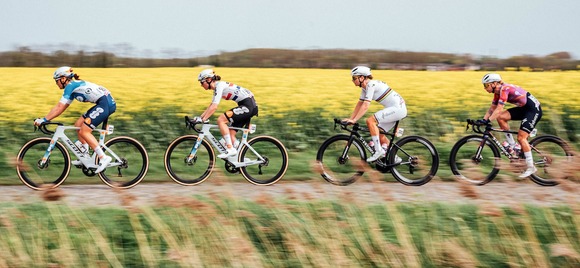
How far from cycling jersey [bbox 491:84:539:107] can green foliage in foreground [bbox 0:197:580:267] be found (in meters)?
3.08

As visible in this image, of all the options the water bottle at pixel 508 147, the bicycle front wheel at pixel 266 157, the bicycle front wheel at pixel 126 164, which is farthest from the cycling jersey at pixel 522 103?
the bicycle front wheel at pixel 126 164

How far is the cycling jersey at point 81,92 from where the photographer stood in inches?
440

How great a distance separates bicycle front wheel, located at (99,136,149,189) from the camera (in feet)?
38.4

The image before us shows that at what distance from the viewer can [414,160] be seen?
38.5ft

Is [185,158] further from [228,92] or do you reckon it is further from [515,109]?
[515,109]

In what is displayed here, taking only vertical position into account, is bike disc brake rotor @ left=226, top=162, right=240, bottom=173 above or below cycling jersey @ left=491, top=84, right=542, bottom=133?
below

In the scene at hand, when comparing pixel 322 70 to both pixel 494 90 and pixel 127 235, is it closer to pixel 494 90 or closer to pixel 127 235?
pixel 494 90

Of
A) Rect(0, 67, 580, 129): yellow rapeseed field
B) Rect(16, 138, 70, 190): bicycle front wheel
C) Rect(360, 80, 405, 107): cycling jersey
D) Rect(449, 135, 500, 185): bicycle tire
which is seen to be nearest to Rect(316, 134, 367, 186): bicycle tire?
Rect(360, 80, 405, 107): cycling jersey

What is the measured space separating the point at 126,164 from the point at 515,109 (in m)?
5.54

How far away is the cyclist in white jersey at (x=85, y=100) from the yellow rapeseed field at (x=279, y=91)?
3535 millimetres

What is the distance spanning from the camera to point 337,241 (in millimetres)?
7625

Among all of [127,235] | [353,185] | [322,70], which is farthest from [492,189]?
[322,70]

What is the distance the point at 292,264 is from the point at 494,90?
523 cm

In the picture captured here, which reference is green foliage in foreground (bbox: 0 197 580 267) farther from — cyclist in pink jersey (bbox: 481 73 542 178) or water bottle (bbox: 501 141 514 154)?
water bottle (bbox: 501 141 514 154)
